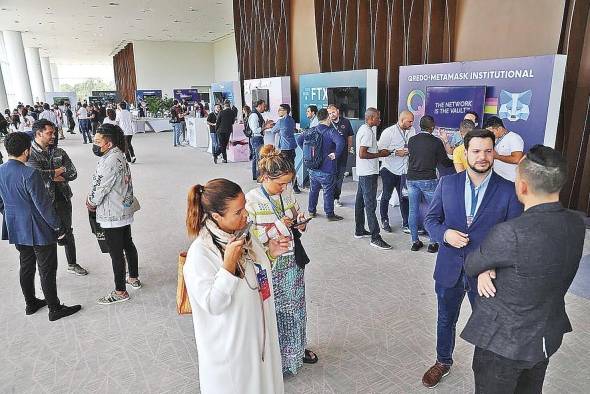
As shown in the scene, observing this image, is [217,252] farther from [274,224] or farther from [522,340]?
[522,340]

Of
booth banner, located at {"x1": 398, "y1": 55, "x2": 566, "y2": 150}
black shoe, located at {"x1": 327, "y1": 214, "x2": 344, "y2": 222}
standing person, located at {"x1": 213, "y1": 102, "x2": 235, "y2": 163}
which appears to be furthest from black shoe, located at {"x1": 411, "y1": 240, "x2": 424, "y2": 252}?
standing person, located at {"x1": 213, "y1": 102, "x2": 235, "y2": 163}

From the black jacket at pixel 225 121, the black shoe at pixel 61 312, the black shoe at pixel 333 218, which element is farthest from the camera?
the black jacket at pixel 225 121

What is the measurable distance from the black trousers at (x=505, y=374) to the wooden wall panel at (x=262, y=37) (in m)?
9.76

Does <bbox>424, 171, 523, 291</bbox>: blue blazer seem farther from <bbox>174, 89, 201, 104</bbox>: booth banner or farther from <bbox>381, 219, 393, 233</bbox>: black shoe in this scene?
<bbox>174, 89, 201, 104</bbox>: booth banner

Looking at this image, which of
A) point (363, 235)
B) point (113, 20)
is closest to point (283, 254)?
A: point (363, 235)

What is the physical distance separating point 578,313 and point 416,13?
5452 mm

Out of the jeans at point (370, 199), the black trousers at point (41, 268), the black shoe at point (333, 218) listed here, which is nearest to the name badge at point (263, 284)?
the black trousers at point (41, 268)

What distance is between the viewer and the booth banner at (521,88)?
15.3ft

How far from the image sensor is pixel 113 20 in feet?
53.9

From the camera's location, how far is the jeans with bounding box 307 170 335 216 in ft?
17.3

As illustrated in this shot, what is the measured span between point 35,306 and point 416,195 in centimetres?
366

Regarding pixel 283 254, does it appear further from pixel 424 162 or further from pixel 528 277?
pixel 424 162

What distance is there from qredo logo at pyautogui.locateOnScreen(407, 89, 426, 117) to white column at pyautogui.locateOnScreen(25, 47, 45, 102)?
23.4 m

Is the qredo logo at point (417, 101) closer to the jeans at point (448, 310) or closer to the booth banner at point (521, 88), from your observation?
the booth banner at point (521, 88)
